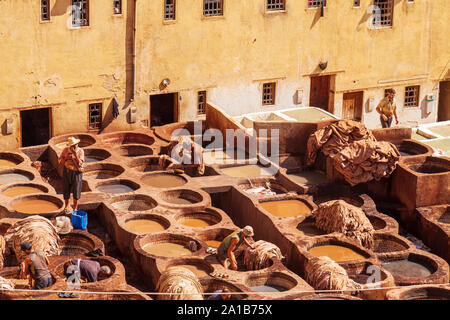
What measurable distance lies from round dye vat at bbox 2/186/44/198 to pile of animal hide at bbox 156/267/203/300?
24.9 ft

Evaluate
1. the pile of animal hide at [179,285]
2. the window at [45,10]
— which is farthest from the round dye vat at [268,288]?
the window at [45,10]

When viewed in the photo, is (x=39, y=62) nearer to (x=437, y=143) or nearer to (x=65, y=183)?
(x=65, y=183)

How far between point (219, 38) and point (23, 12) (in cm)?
742

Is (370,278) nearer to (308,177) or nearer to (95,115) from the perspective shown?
(308,177)

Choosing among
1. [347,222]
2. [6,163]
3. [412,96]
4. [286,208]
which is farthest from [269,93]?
[347,222]

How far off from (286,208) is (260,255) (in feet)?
13.9

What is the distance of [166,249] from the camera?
1163 inches

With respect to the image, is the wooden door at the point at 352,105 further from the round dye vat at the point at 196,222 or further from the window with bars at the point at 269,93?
the round dye vat at the point at 196,222

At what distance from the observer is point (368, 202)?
1298 inches

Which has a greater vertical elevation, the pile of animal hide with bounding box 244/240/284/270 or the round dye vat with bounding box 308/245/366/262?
the pile of animal hide with bounding box 244/240/284/270

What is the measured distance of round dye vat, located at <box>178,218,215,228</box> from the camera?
31289mm

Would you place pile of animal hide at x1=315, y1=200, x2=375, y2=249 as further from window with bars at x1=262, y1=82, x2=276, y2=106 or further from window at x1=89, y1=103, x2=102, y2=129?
window at x1=89, y1=103, x2=102, y2=129

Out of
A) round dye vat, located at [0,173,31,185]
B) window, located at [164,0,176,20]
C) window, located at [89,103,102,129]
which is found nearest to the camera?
round dye vat, located at [0,173,31,185]

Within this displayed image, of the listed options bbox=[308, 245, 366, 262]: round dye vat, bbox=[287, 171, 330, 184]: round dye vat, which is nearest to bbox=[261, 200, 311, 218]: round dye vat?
Answer: bbox=[287, 171, 330, 184]: round dye vat
